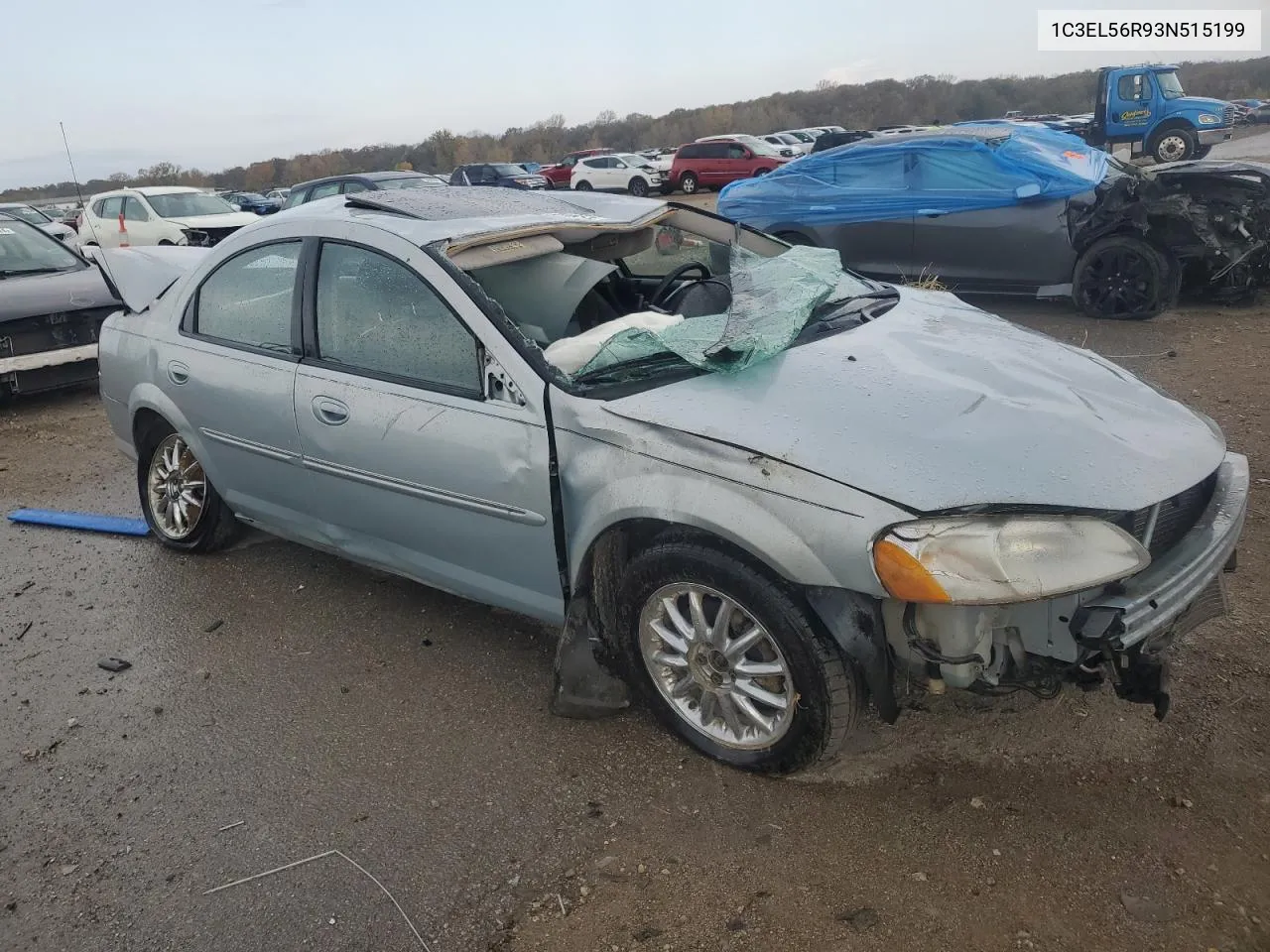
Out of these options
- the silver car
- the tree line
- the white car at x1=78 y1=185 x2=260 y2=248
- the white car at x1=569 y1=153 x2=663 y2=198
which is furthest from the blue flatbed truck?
the tree line

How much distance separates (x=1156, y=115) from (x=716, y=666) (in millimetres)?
22590

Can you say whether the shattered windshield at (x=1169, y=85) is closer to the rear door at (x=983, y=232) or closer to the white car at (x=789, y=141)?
the white car at (x=789, y=141)

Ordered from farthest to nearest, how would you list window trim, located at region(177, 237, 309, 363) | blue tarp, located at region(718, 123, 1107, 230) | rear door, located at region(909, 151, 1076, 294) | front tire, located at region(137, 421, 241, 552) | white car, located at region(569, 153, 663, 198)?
white car, located at region(569, 153, 663, 198)
blue tarp, located at region(718, 123, 1107, 230)
rear door, located at region(909, 151, 1076, 294)
front tire, located at region(137, 421, 241, 552)
window trim, located at region(177, 237, 309, 363)

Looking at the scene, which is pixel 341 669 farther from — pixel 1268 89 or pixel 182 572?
pixel 1268 89

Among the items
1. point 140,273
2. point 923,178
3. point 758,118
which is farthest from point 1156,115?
point 758,118

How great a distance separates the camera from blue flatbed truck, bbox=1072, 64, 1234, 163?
806 inches

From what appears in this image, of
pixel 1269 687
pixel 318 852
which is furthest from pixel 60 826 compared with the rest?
pixel 1269 687

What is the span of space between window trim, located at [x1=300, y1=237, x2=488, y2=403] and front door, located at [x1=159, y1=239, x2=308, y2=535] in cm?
8

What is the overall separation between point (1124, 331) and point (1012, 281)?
1.05 metres

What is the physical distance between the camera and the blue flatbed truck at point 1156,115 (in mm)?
20469

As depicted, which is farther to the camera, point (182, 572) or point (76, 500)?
point (76, 500)

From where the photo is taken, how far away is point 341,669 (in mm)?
3553

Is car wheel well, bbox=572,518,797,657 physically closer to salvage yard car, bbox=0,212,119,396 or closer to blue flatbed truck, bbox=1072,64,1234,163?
salvage yard car, bbox=0,212,119,396

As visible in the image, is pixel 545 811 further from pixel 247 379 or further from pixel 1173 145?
pixel 1173 145
